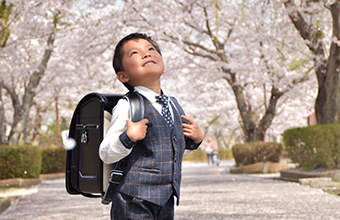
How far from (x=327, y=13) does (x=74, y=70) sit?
42.7ft

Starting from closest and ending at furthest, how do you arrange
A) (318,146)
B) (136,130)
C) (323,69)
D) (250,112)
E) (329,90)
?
(136,130) < (318,146) < (329,90) < (323,69) < (250,112)

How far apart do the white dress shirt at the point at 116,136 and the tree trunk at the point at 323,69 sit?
397 inches

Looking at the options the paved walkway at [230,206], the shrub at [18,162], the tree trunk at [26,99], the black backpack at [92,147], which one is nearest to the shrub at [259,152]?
the paved walkway at [230,206]

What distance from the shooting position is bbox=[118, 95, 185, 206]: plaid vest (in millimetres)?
2396

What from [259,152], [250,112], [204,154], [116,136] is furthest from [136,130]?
[204,154]

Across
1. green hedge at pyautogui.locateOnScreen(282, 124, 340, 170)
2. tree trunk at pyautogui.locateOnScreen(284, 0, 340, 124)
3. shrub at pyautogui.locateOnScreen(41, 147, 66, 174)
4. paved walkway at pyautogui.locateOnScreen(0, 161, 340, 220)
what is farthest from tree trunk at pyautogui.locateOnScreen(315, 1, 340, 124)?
shrub at pyautogui.locateOnScreen(41, 147, 66, 174)

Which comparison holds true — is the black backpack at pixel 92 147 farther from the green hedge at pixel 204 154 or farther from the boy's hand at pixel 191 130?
the green hedge at pixel 204 154

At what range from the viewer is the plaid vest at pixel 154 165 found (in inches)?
94.3

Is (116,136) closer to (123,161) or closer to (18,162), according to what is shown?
(123,161)

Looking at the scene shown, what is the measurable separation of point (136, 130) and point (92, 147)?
0.39m

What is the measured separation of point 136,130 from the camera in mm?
2340

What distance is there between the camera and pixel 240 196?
29.3ft

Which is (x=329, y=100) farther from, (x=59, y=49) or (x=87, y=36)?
(x=59, y=49)

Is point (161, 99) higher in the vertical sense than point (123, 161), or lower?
higher
